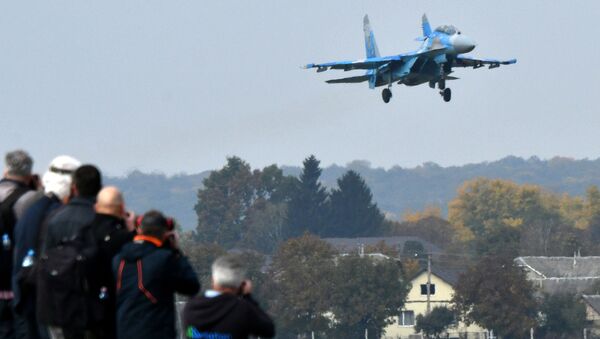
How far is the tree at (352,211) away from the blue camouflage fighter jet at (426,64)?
304 ft

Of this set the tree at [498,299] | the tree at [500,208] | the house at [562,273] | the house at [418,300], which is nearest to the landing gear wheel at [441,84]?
the tree at [498,299]

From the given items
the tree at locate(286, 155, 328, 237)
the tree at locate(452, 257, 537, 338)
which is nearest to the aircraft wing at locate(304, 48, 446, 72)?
the tree at locate(452, 257, 537, 338)

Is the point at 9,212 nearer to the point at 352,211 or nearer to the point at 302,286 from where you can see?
the point at 302,286

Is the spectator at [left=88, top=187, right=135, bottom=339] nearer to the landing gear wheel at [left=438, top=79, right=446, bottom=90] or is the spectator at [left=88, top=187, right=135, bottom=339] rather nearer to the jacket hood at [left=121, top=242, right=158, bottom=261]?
the jacket hood at [left=121, top=242, right=158, bottom=261]

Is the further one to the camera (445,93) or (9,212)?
(445,93)

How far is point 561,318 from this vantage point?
88562 millimetres

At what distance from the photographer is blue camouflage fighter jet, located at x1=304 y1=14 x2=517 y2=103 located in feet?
168

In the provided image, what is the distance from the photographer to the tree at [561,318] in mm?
87562

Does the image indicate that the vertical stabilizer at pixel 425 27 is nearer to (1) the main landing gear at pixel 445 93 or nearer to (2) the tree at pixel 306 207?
(1) the main landing gear at pixel 445 93

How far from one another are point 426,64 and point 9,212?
4040 centimetres

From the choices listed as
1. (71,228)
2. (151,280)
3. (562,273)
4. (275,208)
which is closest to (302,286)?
(562,273)

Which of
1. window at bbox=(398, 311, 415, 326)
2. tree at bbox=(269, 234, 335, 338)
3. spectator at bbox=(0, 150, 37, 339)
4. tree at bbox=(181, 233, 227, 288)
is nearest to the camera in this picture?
spectator at bbox=(0, 150, 37, 339)

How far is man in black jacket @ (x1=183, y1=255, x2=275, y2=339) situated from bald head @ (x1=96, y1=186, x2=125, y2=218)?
4.21 ft

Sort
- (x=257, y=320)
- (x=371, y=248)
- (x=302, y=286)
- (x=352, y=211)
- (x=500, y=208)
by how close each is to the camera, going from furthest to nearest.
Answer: (x=500, y=208), (x=352, y=211), (x=371, y=248), (x=302, y=286), (x=257, y=320)
